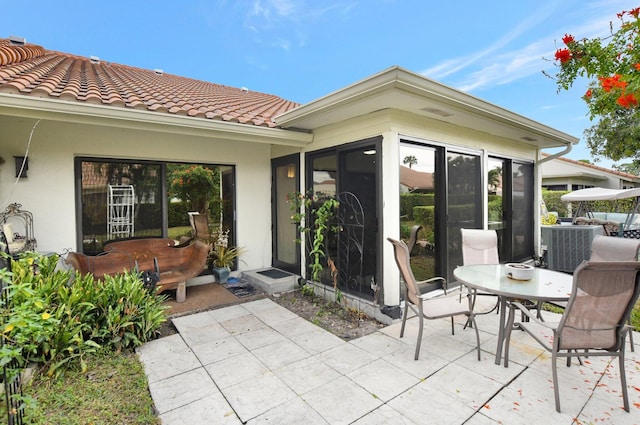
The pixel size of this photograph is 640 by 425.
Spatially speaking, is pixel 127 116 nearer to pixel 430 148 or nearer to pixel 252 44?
pixel 430 148

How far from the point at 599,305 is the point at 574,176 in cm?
1799

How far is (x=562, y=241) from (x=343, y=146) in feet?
17.9

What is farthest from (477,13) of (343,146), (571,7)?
(343,146)

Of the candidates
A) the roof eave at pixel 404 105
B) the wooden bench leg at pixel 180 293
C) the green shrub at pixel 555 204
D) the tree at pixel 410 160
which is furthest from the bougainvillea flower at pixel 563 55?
the green shrub at pixel 555 204

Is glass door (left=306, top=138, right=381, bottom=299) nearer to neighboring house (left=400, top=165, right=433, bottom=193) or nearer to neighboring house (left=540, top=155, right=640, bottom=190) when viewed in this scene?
neighboring house (left=400, top=165, right=433, bottom=193)

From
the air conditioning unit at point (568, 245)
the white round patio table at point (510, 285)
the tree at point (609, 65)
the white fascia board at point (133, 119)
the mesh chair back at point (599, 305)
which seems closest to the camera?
the mesh chair back at point (599, 305)

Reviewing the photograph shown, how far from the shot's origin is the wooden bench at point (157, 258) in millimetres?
4484

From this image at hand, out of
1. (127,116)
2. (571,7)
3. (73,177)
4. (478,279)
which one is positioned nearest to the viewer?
(478,279)

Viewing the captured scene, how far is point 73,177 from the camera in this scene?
4.43m

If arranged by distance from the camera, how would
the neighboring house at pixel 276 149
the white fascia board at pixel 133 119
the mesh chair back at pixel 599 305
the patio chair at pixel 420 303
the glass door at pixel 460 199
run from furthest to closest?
1. the glass door at pixel 460 199
2. the neighboring house at pixel 276 149
3. the white fascia board at pixel 133 119
4. the patio chair at pixel 420 303
5. the mesh chair back at pixel 599 305

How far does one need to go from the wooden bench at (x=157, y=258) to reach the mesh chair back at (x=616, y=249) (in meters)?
5.27

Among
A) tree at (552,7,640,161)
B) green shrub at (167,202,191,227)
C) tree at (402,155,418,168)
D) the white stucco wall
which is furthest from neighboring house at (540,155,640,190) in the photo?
the white stucco wall

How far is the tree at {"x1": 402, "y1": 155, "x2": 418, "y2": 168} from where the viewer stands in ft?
14.1

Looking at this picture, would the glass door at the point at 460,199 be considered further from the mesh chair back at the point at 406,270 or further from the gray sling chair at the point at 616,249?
the mesh chair back at the point at 406,270
